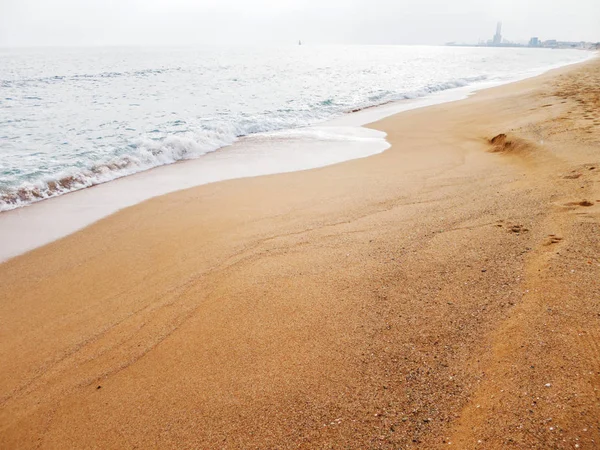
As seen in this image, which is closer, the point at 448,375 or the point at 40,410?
the point at 448,375

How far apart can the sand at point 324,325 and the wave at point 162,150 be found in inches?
85.7

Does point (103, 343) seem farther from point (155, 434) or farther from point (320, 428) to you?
point (320, 428)

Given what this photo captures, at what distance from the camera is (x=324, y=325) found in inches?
97.3

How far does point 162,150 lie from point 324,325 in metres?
7.08

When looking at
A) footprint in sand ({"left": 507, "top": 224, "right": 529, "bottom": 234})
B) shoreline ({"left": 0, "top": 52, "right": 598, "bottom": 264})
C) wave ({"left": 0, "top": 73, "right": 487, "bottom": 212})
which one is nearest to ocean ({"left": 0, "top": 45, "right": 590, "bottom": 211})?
wave ({"left": 0, "top": 73, "right": 487, "bottom": 212})

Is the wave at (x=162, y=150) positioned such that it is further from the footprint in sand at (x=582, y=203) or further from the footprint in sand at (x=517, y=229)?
the footprint in sand at (x=582, y=203)

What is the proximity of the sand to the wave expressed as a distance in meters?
2.18

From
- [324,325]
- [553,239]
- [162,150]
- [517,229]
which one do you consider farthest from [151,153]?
[553,239]

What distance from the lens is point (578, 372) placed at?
1783 mm

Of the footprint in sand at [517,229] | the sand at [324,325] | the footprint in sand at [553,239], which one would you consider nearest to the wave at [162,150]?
the sand at [324,325]

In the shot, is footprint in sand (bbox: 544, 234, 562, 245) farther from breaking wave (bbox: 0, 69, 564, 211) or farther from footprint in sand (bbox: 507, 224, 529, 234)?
breaking wave (bbox: 0, 69, 564, 211)

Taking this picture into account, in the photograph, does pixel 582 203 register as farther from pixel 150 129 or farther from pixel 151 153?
pixel 150 129

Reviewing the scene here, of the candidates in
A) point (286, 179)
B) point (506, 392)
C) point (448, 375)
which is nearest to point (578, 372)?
point (506, 392)

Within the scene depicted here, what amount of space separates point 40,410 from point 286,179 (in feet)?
15.1
